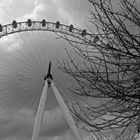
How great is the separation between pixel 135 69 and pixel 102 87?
95 centimetres

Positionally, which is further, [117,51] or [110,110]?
[110,110]

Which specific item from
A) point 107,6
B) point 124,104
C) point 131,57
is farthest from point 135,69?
point 107,6

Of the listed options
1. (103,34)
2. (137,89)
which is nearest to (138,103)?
(137,89)

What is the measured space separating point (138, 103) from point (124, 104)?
35.1 inches

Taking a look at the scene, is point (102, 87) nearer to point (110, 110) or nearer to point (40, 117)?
point (110, 110)

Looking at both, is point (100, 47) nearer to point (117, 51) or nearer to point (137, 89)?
point (117, 51)

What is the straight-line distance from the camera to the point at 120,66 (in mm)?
5902

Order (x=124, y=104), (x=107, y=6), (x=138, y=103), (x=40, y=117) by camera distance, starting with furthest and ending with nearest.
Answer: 1. (x=40, y=117)
2. (x=124, y=104)
3. (x=107, y=6)
4. (x=138, y=103)

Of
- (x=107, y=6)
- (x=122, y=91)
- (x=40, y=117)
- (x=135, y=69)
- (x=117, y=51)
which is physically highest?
(x=107, y=6)

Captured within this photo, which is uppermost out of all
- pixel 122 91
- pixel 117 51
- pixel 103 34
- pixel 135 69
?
pixel 103 34

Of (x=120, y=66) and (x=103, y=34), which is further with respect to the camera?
(x=103, y=34)

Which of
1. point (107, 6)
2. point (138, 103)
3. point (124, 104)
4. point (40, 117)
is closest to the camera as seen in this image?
point (138, 103)

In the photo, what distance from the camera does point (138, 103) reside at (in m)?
5.78

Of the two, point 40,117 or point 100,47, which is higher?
point 100,47
